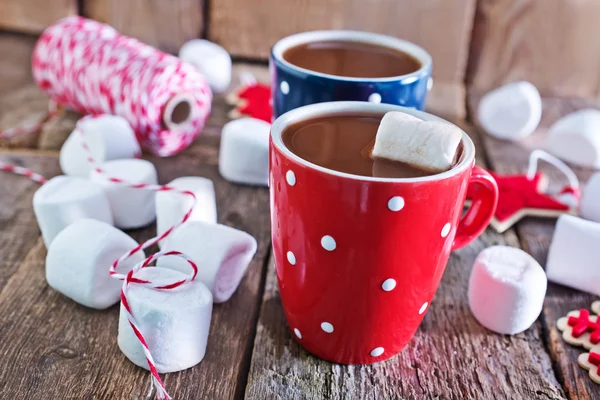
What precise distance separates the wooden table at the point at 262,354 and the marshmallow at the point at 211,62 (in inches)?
15.8

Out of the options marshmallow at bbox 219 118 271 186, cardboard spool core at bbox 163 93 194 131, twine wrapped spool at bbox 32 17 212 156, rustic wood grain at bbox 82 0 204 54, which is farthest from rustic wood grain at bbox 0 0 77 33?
marshmallow at bbox 219 118 271 186

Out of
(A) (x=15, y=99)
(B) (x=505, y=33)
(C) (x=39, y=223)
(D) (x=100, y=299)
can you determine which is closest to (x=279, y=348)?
(D) (x=100, y=299)

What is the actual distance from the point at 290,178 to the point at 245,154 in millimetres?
328

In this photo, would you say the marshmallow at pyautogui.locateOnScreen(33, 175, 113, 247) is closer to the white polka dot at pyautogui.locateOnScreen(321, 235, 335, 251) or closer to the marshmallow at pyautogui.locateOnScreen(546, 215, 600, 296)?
the white polka dot at pyautogui.locateOnScreen(321, 235, 335, 251)

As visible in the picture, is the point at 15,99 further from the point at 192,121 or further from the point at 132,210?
the point at 132,210

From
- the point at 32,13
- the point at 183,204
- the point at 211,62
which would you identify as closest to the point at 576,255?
the point at 183,204

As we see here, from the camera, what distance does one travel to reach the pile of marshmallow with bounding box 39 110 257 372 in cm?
57

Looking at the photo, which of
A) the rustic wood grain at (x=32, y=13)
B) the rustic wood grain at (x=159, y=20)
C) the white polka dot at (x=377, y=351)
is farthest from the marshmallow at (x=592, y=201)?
the rustic wood grain at (x=32, y=13)

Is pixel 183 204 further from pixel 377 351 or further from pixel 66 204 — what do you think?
pixel 377 351

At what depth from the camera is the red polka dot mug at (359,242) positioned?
50cm

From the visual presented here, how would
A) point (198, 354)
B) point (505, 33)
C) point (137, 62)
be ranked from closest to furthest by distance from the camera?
point (198, 354), point (137, 62), point (505, 33)

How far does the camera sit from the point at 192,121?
3.09 ft

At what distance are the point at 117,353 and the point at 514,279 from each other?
38cm

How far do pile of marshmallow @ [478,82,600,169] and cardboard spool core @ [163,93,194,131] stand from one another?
46cm
